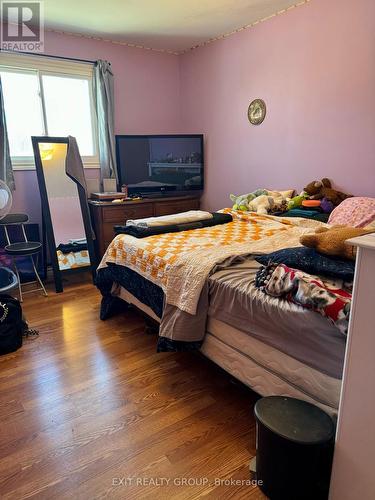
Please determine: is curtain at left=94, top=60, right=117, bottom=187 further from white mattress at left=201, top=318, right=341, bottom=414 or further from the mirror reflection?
white mattress at left=201, top=318, right=341, bottom=414

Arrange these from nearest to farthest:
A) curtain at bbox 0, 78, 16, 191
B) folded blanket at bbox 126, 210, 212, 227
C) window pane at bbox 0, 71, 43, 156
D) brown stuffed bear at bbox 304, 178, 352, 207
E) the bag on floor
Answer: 1. the bag on floor
2. folded blanket at bbox 126, 210, 212, 227
3. brown stuffed bear at bbox 304, 178, 352, 207
4. curtain at bbox 0, 78, 16, 191
5. window pane at bbox 0, 71, 43, 156

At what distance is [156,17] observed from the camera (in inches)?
126

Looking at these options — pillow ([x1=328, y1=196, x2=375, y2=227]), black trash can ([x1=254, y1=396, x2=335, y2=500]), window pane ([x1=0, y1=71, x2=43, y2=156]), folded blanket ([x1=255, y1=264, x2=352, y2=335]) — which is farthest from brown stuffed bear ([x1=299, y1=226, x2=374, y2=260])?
window pane ([x1=0, y1=71, x2=43, y2=156])

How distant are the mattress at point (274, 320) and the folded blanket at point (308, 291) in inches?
1.5

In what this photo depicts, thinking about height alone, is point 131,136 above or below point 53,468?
above

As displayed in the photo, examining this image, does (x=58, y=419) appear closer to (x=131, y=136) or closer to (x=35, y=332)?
(x=35, y=332)

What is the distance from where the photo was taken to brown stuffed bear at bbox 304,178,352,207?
112 inches

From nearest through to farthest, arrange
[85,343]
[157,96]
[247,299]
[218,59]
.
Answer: [247,299], [85,343], [218,59], [157,96]

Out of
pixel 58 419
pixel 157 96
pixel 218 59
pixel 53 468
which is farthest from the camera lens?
pixel 157 96

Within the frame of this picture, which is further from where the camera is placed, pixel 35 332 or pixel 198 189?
pixel 198 189

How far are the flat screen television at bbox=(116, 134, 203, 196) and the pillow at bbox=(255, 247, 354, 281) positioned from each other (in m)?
2.80

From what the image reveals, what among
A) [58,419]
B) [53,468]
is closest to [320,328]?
[53,468]

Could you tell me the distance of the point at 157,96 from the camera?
429 centimetres

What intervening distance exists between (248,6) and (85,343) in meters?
3.11
